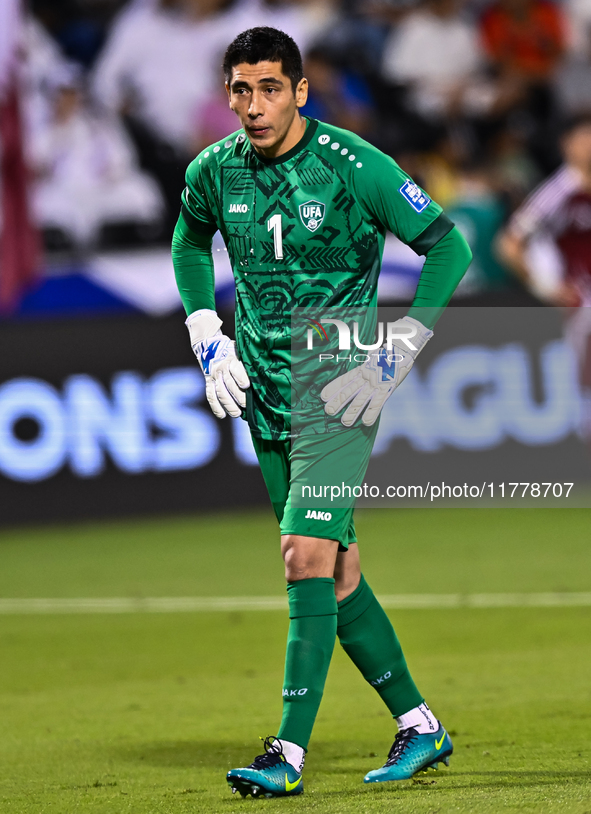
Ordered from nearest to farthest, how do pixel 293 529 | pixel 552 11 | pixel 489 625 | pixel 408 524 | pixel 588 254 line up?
pixel 293 529 < pixel 489 625 < pixel 408 524 < pixel 588 254 < pixel 552 11

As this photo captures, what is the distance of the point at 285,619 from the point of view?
698 centimetres

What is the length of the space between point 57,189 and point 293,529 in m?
10.0

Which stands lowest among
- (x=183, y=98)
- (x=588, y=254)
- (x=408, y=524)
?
(x=408, y=524)

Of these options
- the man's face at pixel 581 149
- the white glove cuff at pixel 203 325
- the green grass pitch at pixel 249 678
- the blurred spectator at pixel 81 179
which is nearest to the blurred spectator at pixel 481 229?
the man's face at pixel 581 149

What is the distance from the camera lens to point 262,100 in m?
3.68

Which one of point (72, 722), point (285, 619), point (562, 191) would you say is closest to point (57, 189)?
point (562, 191)

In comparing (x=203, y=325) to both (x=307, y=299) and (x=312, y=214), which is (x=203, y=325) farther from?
(x=312, y=214)

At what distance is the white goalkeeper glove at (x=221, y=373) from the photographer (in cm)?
384

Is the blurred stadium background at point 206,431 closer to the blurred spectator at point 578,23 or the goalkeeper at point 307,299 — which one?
the blurred spectator at point 578,23

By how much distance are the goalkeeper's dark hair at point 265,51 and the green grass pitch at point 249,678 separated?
2106 millimetres

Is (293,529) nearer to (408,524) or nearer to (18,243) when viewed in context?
(408,524)

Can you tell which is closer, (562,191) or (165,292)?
(562,191)

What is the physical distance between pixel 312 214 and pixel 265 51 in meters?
0.49

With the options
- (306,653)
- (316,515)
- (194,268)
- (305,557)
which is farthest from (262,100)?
(306,653)
